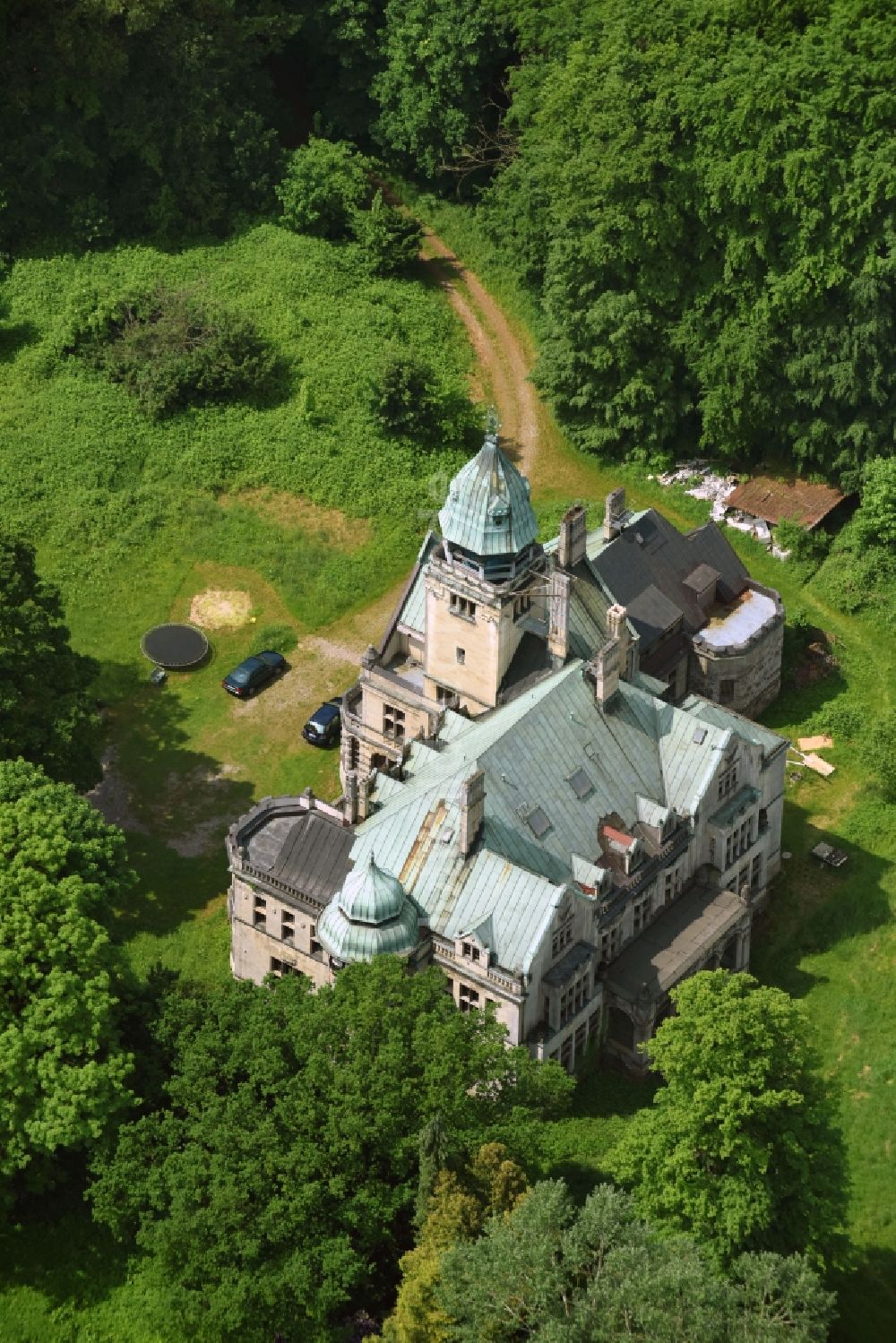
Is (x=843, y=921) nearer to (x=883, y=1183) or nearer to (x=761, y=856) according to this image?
(x=761, y=856)

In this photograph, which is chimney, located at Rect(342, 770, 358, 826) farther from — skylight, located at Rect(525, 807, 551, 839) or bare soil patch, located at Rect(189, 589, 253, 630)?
bare soil patch, located at Rect(189, 589, 253, 630)

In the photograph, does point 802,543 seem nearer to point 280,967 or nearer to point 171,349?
point 171,349

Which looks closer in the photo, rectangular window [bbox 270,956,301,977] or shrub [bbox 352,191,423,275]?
rectangular window [bbox 270,956,301,977]

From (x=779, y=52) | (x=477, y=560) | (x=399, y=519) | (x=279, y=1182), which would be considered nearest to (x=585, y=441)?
(x=399, y=519)

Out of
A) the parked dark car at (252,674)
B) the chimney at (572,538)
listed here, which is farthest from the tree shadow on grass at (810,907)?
the parked dark car at (252,674)

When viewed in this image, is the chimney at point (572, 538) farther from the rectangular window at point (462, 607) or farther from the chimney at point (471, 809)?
the chimney at point (471, 809)

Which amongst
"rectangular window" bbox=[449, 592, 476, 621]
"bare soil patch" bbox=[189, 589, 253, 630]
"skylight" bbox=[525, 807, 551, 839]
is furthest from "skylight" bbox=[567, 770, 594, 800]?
"bare soil patch" bbox=[189, 589, 253, 630]
